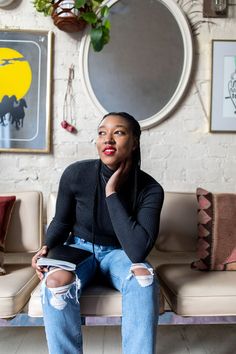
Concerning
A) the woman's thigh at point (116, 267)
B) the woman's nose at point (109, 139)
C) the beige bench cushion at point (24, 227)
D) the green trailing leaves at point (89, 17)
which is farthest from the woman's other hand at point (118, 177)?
the green trailing leaves at point (89, 17)

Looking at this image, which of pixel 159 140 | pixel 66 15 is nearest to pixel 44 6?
pixel 66 15

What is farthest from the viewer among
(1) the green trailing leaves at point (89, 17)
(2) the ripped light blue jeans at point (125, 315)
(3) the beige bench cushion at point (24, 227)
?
(1) the green trailing leaves at point (89, 17)

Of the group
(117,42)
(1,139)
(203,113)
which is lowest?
(1,139)

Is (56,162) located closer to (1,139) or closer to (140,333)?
(1,139)

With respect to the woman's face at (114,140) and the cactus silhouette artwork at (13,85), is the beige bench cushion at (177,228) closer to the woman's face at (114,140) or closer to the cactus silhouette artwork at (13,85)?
the woman's face at (114,140)

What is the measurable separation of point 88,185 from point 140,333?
1.97 ft

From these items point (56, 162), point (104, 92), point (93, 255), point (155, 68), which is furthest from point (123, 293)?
point (155, 68)

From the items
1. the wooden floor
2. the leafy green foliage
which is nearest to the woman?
the wooden floor

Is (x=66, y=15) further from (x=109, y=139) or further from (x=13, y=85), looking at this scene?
(x=109, y=139)

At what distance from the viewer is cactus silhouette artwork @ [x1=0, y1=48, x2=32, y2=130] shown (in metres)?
1.99

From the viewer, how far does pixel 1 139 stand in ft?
6.57

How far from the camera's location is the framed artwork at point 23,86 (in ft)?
6.53

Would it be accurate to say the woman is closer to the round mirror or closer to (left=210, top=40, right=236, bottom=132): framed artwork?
→ the round mirror

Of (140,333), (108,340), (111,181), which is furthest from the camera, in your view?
(108,340)
